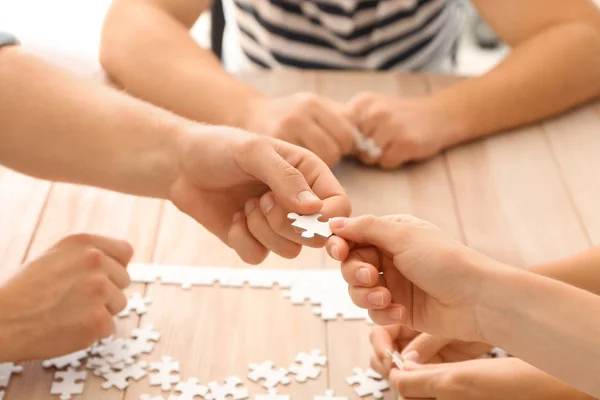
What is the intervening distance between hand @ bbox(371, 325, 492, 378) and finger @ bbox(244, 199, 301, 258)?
6.9 inches

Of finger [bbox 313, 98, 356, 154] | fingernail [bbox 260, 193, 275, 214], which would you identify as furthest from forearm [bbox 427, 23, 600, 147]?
fingernail [bbox 260, 193, 275, 214]

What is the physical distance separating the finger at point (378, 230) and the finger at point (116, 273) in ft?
1.26

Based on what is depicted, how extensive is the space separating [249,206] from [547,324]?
0.49 meters

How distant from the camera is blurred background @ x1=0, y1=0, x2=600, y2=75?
314 centimetres

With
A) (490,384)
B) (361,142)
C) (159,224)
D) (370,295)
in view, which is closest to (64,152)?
Answer: (159,224)

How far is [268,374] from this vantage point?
1.14 m

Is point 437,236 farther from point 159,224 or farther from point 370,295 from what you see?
point 159,224

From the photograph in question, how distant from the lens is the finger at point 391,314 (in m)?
1.00

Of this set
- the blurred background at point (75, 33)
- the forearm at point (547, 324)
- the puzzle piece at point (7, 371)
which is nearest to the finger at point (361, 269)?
the forearm at point (547, 324)

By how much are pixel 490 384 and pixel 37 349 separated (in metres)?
0.64

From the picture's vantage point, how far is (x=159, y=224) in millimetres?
1397

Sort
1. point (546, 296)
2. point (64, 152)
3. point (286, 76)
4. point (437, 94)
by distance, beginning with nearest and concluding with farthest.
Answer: point (546, 296) → point (64, 152) → point (437, 94) → point (286, 76)

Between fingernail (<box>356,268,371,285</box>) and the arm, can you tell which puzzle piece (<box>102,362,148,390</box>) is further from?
the arm

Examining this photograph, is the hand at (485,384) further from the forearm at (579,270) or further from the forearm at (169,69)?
the forearm at (169,69)
